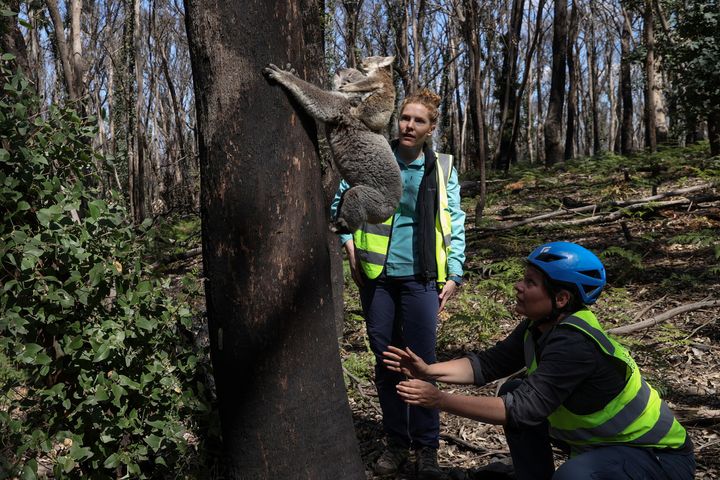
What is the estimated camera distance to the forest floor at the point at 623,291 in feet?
15.8

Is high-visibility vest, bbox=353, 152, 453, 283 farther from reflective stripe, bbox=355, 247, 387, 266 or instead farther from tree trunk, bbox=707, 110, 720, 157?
tree trunk, bbox=707, 110, 720, 157

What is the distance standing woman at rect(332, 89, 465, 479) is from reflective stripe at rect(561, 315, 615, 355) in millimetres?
1304

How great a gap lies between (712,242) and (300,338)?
7.45 m

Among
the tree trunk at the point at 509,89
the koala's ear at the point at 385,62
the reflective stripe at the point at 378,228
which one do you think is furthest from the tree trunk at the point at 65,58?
the tree trunk at the point at 509,89

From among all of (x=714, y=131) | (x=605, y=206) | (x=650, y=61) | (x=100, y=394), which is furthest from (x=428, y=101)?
(x=650, y=61)

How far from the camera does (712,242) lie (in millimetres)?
8414

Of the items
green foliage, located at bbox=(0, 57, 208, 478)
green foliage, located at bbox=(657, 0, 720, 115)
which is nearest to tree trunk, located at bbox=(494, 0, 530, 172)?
green foliage, located at bbox=(657, 0, 720, 115)

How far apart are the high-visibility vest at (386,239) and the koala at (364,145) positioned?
0.07 m

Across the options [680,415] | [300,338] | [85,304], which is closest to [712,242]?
[680,415]

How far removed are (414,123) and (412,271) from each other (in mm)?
1008

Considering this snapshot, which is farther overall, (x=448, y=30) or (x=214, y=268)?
(x=448, y=30)

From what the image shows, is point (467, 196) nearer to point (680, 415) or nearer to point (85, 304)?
point (680, 415)

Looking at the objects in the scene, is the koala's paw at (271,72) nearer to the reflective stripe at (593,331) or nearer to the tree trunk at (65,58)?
the reflective stripe at (593,331)

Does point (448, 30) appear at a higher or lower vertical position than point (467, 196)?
higher
